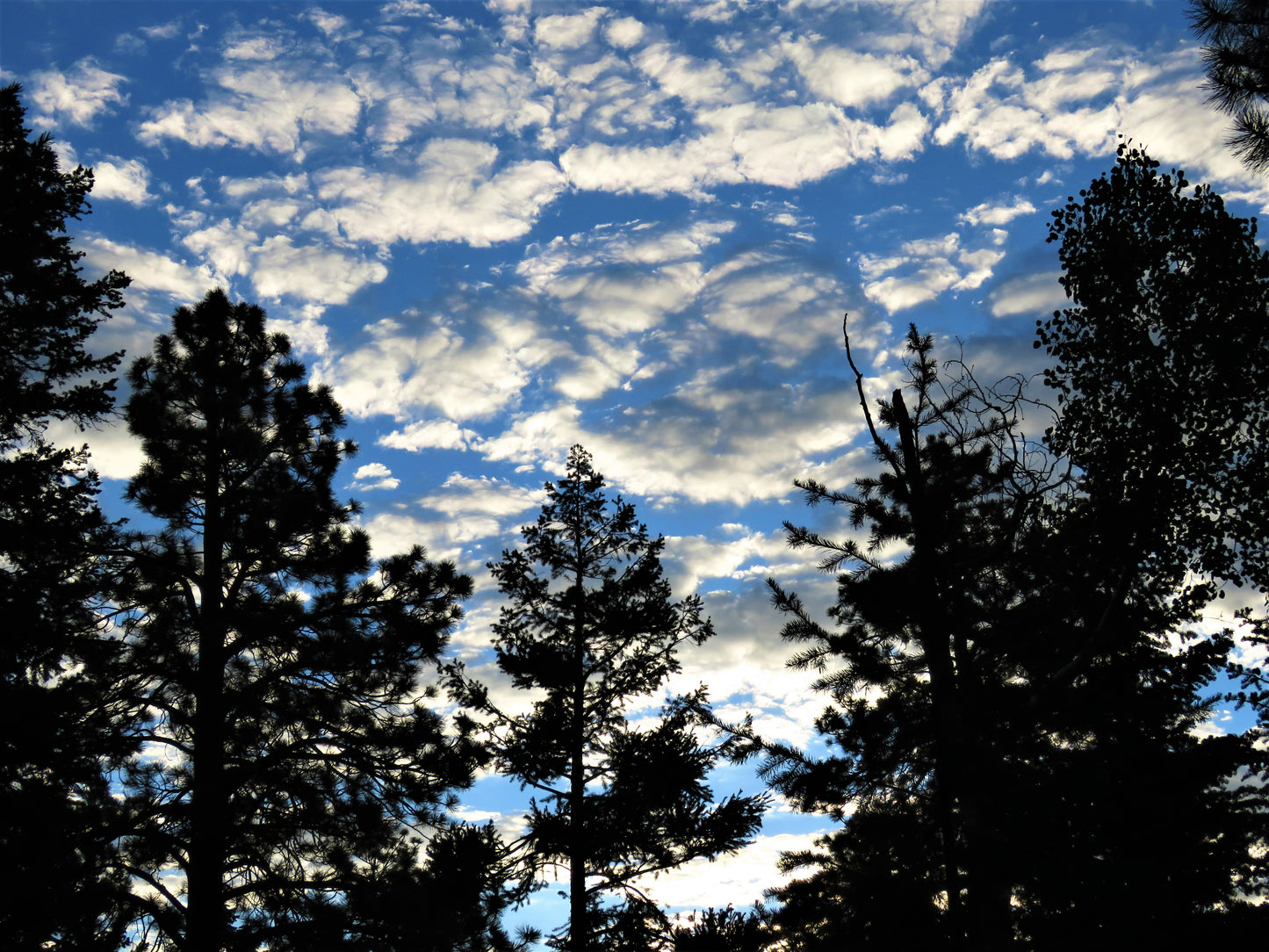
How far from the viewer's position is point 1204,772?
1392 cm

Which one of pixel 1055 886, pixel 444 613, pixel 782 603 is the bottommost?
pixel 1055 886

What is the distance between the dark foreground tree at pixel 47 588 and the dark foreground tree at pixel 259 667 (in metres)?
0.84

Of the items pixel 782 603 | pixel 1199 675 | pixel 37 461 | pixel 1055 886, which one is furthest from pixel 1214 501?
pixel 37 461

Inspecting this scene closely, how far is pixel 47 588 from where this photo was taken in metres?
10.5

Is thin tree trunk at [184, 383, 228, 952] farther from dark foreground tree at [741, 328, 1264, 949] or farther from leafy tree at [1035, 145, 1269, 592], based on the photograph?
leafy tree at [1035, 145, 1269, 592]

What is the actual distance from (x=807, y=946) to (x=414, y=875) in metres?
8.79

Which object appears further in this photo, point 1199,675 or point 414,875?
point 414,875

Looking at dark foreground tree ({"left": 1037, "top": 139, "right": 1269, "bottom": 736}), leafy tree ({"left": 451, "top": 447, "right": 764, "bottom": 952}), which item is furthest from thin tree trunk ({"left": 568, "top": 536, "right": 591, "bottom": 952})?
dark foreground tree ({"left": 1037, "top": 139, "right": 1269, "bottom": 736})

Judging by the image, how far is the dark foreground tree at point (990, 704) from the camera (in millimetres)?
8523

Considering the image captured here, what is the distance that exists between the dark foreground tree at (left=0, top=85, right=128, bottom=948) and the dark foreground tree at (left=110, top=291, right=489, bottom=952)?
836 millimetres

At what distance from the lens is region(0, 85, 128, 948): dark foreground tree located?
880cm

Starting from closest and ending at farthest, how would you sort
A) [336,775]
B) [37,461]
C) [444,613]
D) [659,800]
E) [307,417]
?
[37,461]
[336,775]
[444,613]
[307,417]
[659,800]

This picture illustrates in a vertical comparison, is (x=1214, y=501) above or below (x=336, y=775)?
above

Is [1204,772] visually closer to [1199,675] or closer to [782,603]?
[1199,675]
